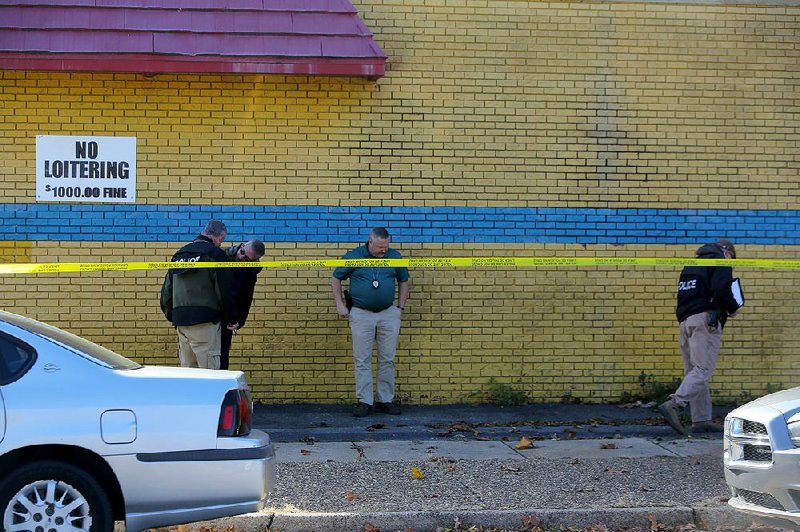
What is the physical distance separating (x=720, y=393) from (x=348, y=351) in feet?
13.2

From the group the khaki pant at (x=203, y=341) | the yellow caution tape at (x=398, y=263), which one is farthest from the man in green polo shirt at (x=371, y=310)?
the khaki pant at (x=203, y=341)

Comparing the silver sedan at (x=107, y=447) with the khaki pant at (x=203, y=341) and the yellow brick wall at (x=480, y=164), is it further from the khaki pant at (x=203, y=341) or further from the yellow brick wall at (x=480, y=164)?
the yellow brick wall at (x=480, y=164)

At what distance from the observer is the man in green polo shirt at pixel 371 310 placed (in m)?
10.5

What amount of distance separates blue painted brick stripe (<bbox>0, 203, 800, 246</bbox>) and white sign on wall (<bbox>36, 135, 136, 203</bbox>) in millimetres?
122

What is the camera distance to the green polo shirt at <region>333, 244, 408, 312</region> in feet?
34.5

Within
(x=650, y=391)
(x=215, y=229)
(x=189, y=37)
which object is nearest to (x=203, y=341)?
(x=215, y=229)

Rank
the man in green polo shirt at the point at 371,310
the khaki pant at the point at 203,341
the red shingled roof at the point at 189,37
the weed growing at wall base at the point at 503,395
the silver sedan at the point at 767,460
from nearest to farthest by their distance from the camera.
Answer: the silver sedan at the point at 767,460 → the khaki pant at the point at 203,341 → the red shingled roof at the point at 189,37 → the man in green polo shirt at the point at 371,310 → the weed growing at wall base at the point at 503,395

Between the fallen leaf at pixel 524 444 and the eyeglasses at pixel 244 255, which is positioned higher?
the eyeglasses at pixel 244 255

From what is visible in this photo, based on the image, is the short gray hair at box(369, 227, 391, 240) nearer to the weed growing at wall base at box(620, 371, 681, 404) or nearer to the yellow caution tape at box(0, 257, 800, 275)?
the yellow caution tape at box(0, 257, 800, 275)

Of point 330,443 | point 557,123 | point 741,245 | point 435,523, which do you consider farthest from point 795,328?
point 435,523

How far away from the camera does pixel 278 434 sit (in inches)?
385

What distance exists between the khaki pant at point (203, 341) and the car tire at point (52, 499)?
388cm

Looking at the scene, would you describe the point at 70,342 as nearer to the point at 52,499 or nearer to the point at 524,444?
the point at 52,499

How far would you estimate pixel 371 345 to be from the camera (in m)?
10.7
